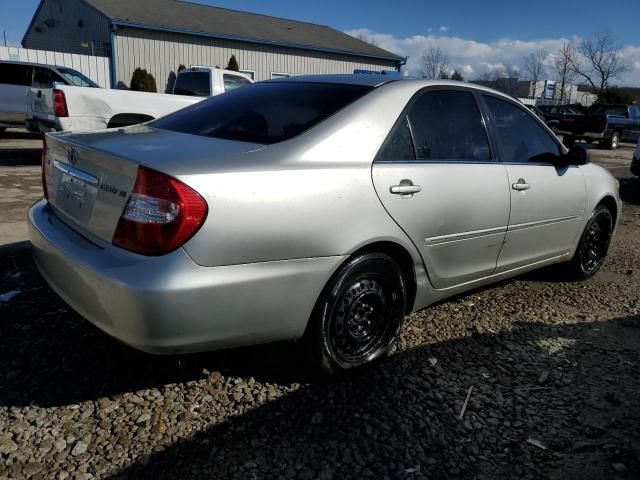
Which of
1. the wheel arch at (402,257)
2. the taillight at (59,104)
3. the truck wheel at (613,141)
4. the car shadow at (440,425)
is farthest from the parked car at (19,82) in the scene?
the truck wheel at (613,141)

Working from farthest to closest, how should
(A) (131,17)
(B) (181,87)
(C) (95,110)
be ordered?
1. (A) (131,17)
2. (B) (181,87)
3. (C) (95,110)

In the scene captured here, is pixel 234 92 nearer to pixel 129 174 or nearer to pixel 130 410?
pixel 129 174

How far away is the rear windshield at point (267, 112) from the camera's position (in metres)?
2.74

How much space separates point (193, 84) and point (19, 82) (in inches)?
208

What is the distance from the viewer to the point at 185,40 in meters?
22.2

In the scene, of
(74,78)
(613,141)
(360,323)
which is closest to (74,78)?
(74,78)

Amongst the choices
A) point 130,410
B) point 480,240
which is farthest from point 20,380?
point 480,240

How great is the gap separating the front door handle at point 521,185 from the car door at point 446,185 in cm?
11

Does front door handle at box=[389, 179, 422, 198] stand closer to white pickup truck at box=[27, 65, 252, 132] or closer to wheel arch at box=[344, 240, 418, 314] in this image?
wheel arch at box=[344, 240, 418, 314]

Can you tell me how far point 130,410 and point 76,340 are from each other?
77 centimetres

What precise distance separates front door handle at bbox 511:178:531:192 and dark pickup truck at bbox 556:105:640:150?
18720 mm

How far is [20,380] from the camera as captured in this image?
268 cm

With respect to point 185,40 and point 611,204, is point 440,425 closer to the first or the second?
point 611,204

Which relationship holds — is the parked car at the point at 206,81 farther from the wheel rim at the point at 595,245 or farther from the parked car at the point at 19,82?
the wheel rim at the point at 595,245
